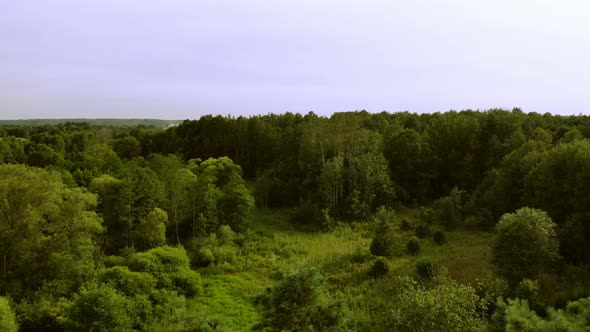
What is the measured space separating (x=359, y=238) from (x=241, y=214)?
27.4 ft

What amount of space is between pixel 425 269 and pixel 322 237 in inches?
390

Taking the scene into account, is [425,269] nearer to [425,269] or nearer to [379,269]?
[425,269]

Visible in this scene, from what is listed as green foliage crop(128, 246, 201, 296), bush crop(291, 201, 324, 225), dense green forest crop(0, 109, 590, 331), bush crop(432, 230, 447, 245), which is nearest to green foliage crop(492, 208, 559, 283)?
dense green forest crop(0, 109, 590, 331)

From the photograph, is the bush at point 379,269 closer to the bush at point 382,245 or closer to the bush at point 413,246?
the bush at point 382,245

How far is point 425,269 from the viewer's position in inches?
795

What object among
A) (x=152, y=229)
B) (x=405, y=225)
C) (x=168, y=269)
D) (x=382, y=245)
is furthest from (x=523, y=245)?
(x=152, y=229)

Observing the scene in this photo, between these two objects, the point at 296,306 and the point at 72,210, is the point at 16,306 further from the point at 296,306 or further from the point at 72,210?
the point at 296,306

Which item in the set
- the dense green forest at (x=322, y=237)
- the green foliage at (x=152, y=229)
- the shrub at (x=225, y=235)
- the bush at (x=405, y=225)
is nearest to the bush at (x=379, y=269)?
the dense green forest at (x=322, y=237)

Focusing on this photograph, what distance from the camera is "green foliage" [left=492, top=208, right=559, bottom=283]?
1719 cm

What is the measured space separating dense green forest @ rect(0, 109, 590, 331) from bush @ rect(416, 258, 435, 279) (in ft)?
0.20

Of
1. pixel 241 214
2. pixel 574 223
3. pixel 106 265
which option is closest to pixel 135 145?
pixel 241 214

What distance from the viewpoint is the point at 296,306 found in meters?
10.4

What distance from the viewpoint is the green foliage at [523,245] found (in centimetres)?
1719

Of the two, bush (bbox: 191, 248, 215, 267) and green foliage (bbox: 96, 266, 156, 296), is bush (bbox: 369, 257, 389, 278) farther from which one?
green foliage (bbox: 96, 266, 156, 296)
